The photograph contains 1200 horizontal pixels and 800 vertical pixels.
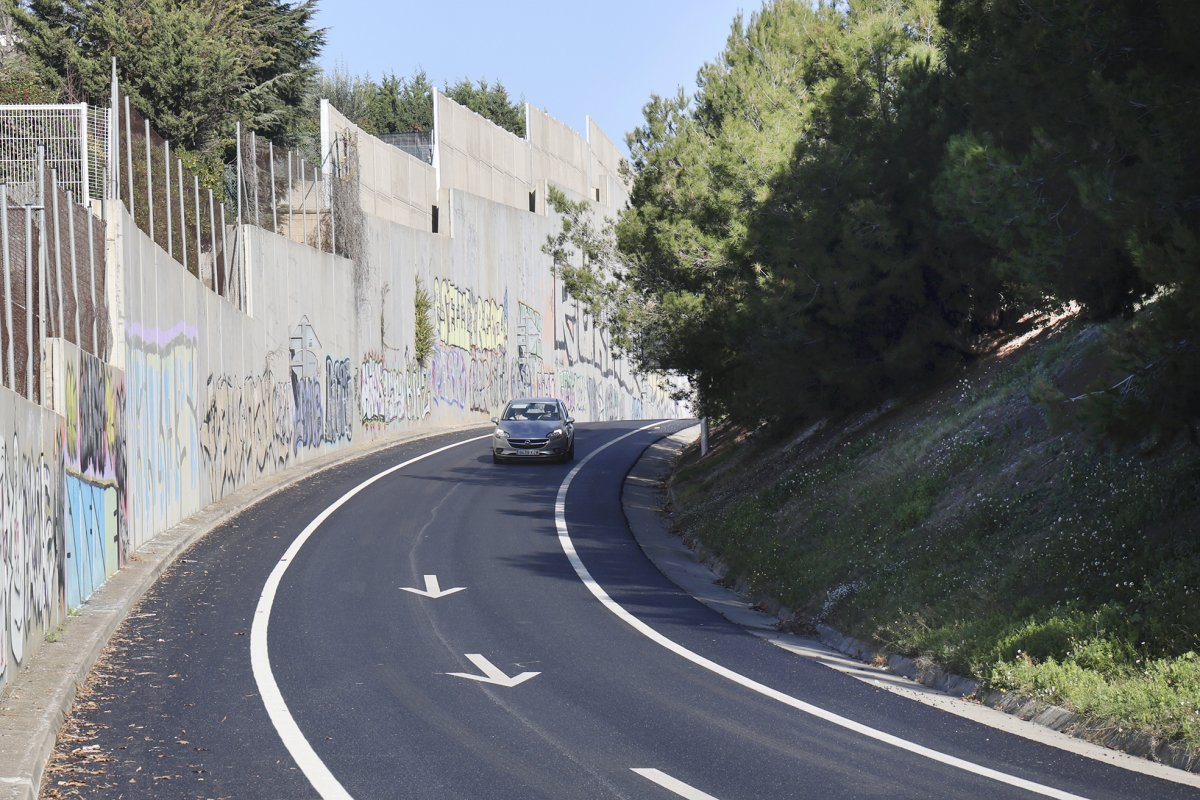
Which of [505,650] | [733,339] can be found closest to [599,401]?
[733,339]

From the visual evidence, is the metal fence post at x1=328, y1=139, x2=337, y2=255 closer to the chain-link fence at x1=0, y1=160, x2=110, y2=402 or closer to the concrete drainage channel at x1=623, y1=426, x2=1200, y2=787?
the concrete drainage channel at x1=623, y1=426, x2=1200, y2=787

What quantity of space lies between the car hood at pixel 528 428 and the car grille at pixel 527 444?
10 cm

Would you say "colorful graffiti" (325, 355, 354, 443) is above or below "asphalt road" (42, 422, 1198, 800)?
above

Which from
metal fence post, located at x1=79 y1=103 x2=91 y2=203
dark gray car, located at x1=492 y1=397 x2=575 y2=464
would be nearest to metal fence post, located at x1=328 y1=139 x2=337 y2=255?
dark gray car, located at x1=492 y1=397 x2=575 y2=464

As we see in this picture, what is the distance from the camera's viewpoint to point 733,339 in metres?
25.8

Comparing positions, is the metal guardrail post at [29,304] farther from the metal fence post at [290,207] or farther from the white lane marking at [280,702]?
the metal fence post at [290,207]

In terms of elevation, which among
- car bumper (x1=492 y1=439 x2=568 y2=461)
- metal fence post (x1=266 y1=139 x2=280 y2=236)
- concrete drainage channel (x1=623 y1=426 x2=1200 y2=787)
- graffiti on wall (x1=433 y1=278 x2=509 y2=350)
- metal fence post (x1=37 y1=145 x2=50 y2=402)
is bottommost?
concrete drainage channel (x1=623 y1=426 x2=1200 y2=787)

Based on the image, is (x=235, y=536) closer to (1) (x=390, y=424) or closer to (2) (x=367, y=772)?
(2) (x=367, y=772)

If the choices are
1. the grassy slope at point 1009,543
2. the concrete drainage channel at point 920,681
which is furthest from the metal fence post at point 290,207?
the grassy slope at point 1009,543

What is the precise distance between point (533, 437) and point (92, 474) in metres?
17.7

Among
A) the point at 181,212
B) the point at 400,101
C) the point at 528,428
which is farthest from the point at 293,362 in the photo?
the point at 400,101

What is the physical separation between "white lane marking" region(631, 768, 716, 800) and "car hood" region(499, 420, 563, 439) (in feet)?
80.1

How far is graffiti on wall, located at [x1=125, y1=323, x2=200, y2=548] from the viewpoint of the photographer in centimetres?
1941

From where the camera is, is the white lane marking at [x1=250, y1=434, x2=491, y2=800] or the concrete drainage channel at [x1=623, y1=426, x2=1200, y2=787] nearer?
the white lane marking at [x1=250, y1=434, x2=491, y2=800]
